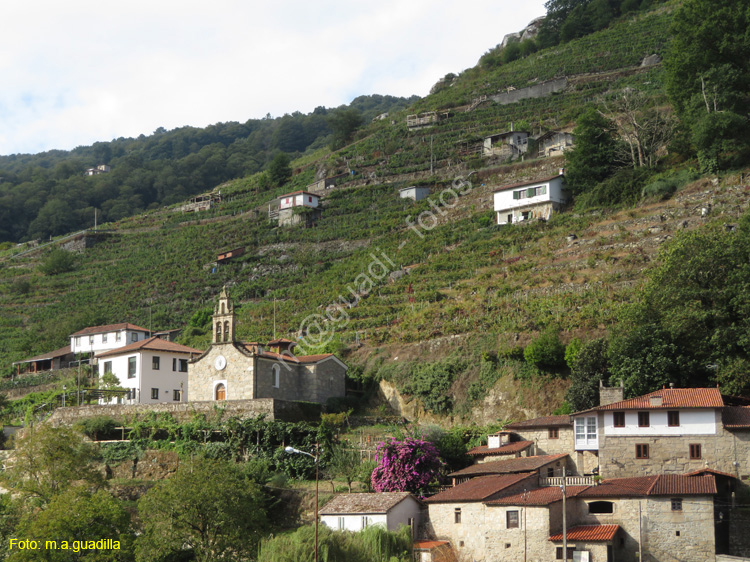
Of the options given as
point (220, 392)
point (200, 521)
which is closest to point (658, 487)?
point (200, 521)

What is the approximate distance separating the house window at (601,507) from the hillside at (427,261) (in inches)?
519

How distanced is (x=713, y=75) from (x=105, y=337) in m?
58.4

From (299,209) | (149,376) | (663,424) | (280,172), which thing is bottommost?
(663,424)

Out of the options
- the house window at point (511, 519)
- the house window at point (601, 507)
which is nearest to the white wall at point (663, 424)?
the house window at point (601, 507)

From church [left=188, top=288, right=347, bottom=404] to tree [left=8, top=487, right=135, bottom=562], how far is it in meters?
15.6

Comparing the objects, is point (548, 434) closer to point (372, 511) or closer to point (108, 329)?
point (372, 511)

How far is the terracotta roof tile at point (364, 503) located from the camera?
40094 millimetres

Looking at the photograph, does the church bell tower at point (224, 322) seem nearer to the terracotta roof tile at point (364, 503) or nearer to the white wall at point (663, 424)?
the terracotta roof tile at point (364, 503)

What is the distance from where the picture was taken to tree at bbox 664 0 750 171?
69250 millimetres

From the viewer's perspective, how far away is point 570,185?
8006 cm

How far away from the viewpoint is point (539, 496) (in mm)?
38438

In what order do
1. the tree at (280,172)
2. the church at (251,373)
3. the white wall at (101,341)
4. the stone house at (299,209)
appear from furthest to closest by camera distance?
the tree at (280,172) < the stone house at (299,209) < the white wall at (101,341) < the church at (251,373)

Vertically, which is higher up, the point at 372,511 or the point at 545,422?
the point at 545,422

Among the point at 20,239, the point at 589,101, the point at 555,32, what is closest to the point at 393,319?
the point at 589,101
